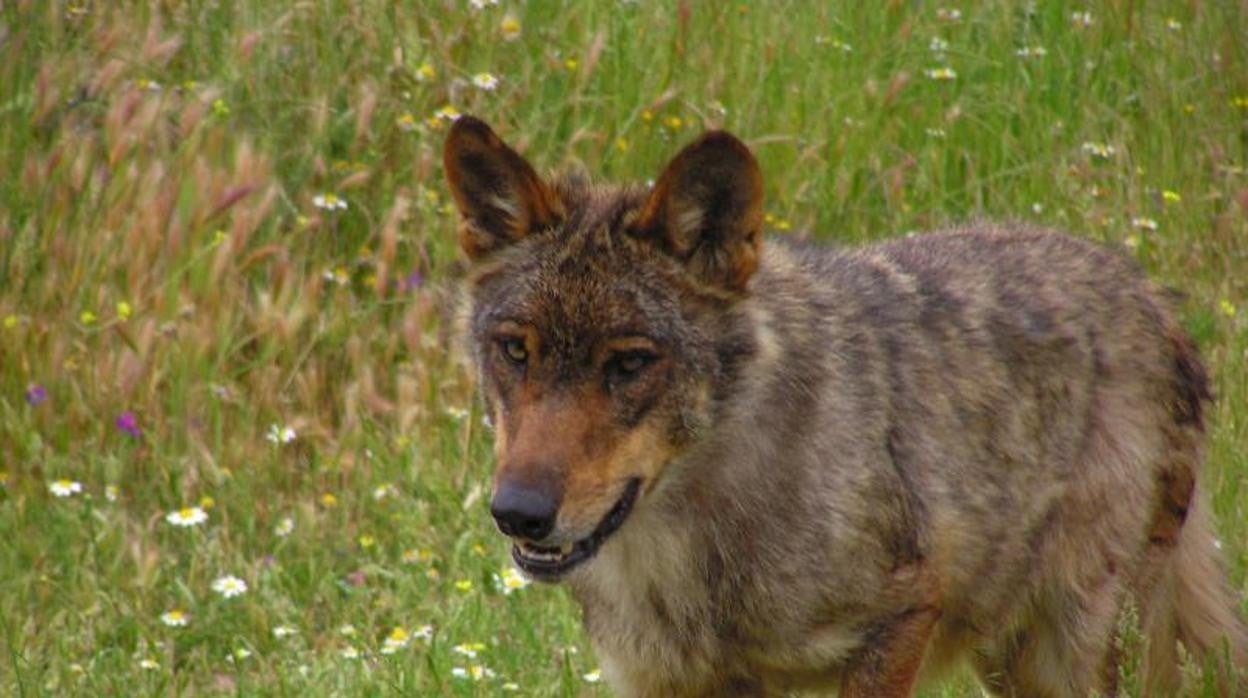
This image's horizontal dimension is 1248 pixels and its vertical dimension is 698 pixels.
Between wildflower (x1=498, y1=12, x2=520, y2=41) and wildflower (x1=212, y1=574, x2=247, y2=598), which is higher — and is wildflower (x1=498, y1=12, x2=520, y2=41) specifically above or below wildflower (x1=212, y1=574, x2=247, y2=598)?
above

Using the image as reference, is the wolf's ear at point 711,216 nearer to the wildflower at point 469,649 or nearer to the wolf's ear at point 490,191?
the wolf's ear at point 490,191

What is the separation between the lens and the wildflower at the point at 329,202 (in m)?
7.69

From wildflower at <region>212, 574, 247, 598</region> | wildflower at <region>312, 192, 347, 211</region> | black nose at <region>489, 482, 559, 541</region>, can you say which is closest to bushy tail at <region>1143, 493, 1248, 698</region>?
black nose at <region>489, 482, 559, 541</region>

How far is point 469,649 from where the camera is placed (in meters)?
5.63

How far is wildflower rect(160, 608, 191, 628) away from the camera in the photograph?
589 centimetres

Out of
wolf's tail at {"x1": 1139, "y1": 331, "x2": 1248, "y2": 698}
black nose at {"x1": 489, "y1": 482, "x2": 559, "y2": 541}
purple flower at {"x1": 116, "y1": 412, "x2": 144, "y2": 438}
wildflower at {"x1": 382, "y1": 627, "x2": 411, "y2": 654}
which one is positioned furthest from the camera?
purple flower at {"x1": 116, "y1": 412, "x2": 144, "y2": 438}

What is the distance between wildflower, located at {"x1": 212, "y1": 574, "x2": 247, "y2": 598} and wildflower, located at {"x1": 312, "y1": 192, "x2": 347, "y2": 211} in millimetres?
1985

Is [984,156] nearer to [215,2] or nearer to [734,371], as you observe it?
[215,2]

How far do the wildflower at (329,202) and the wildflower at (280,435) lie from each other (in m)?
1.12

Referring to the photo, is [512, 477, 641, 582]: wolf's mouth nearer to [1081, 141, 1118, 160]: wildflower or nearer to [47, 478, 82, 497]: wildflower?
[47, 478, 82, 497]: wildflower

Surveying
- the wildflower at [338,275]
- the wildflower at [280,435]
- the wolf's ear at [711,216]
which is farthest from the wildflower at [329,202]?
the wolf's ear at [711,216]

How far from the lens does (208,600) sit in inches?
241

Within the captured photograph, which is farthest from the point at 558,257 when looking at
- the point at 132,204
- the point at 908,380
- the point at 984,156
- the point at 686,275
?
the point at 984,156

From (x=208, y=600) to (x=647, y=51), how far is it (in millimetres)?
3356
